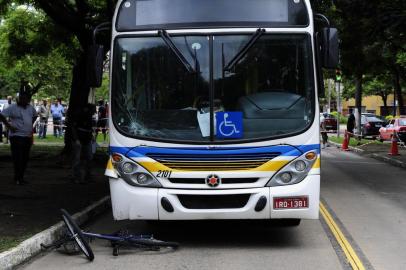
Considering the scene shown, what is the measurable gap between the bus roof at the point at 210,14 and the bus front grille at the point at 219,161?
1610 millimetres

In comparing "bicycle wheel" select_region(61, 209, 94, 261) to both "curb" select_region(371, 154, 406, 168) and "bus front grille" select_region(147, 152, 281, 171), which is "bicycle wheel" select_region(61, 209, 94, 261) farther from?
"curb" select_region(371, 154, 406, 168)

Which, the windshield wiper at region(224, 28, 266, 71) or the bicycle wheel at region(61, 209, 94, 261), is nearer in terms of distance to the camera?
the bicycle wheel at region(61, 209, 94, 261)

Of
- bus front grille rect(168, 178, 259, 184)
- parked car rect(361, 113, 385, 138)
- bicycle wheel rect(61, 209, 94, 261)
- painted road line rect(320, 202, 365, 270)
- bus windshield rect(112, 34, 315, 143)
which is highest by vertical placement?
bus windshield rect(112, 34, 315, 143)

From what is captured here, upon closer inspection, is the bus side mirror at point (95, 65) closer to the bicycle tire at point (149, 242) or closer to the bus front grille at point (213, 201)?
the bus front grille at point (213, 201)

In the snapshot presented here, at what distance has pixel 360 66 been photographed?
27656 mm

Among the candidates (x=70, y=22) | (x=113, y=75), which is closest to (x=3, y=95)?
(x=70, y=22)

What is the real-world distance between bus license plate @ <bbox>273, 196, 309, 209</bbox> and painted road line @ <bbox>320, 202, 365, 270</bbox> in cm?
82

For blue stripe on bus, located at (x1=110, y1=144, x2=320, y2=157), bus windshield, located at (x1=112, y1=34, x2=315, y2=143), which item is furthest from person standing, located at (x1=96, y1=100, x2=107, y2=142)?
blue stripe on bus, located at (x1=110, y1=144, x2=320, y2=157)

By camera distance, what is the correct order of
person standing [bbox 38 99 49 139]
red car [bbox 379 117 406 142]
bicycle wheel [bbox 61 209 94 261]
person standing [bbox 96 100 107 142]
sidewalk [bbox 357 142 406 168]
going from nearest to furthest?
bicycle wheel [bbox 61 209 94 261] < sidewalk [bbox 357 142 406 168] < person standing [bbox 96 100 107 142] < person standing [bbox 38 99 49 139] < red car [bbox 379 117 406 142]

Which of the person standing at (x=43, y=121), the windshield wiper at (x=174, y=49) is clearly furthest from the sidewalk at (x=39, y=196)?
A: the person standing at (x=43, y=121)

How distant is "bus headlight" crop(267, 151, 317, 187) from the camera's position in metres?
7.01

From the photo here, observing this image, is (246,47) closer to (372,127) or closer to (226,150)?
(226,150)

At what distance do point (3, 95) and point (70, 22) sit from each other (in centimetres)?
5649

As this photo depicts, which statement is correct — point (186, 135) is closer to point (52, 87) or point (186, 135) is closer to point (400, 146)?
point (400, 146)
